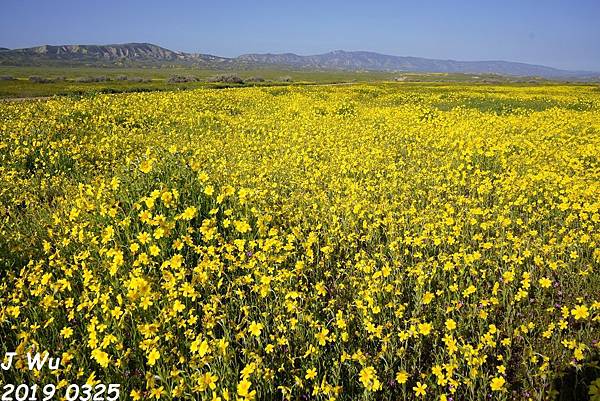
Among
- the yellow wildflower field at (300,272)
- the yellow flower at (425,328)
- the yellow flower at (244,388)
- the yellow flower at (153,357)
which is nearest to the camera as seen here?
the yellow flower at (244,388)

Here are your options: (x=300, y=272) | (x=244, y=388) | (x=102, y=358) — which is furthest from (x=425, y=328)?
(x=102, y=358)

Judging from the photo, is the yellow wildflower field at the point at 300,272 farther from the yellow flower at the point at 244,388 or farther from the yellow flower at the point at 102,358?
the yellow flower at the point at 102,358

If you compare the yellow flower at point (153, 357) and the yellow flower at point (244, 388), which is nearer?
the yellow flower at point (244, 388)

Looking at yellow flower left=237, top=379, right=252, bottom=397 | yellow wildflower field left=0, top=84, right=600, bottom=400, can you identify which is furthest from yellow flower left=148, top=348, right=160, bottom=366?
yellow flower left=237, top=379, right=252, bottom=397

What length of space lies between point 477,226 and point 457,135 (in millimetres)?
6914

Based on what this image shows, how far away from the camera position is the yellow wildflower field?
9.59ft

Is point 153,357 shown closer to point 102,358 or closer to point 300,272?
point 102,358

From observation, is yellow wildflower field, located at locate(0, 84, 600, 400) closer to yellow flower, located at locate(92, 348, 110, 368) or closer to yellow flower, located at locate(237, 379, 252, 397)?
yellow flower, located at locate(237, 379, 252, 397)

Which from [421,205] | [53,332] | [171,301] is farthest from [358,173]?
[53,332]

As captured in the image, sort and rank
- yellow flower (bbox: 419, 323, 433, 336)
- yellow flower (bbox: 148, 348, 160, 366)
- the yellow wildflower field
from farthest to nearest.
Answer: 1. yellow flower (bbox: 419, 323, 433, 336)
2. the yellow wildflower field
3. yellow flower (bbox: 148, 348, 160, 366)

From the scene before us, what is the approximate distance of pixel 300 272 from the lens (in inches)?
156

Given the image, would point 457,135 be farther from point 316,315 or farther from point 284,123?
point 316,315

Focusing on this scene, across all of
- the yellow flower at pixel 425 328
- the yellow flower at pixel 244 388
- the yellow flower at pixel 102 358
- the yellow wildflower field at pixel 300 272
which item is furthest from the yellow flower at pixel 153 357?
the yellow flower at pixel 425 328

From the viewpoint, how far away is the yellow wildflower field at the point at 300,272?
2.92 meters
